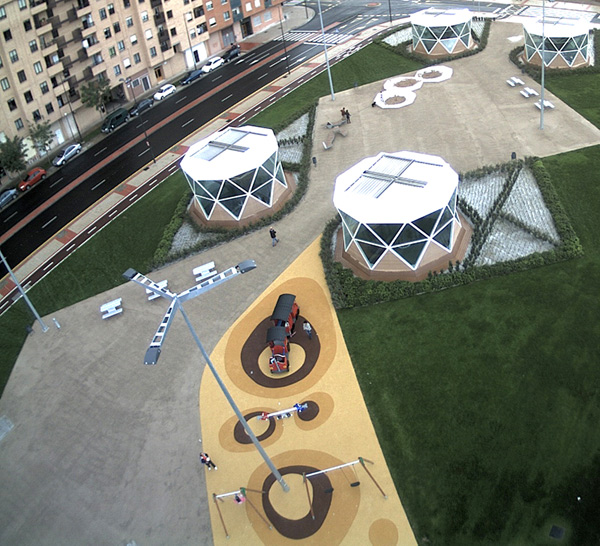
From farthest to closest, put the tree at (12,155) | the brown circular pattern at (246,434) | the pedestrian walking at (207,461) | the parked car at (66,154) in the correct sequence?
the parked car at (66,154) < the tree at (12,155) < the brown circular pattern at (246,434) < the pedestrian walking at (207,461)

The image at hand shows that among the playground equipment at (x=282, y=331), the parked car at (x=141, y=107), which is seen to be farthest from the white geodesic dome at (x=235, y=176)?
the parked car at (x=141, y=107)

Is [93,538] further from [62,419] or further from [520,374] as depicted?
[520,374]

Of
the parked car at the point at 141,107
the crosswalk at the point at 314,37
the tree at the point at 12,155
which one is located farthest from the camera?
the crosswalk at the point at 314,37

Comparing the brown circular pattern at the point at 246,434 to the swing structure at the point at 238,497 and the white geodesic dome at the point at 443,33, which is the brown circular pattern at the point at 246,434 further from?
the white geodesic dome at the point at 443,33

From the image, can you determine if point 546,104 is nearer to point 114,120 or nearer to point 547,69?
point 547,69

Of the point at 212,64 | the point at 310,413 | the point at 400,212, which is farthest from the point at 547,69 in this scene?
the point at 310,413

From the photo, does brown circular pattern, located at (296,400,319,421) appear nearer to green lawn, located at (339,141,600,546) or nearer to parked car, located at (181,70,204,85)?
green lawn, located at (339,141,600,546)

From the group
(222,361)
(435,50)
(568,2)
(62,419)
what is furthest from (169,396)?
(568,2)

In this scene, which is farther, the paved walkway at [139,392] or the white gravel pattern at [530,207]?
the white gravel pattern at [530,207]
